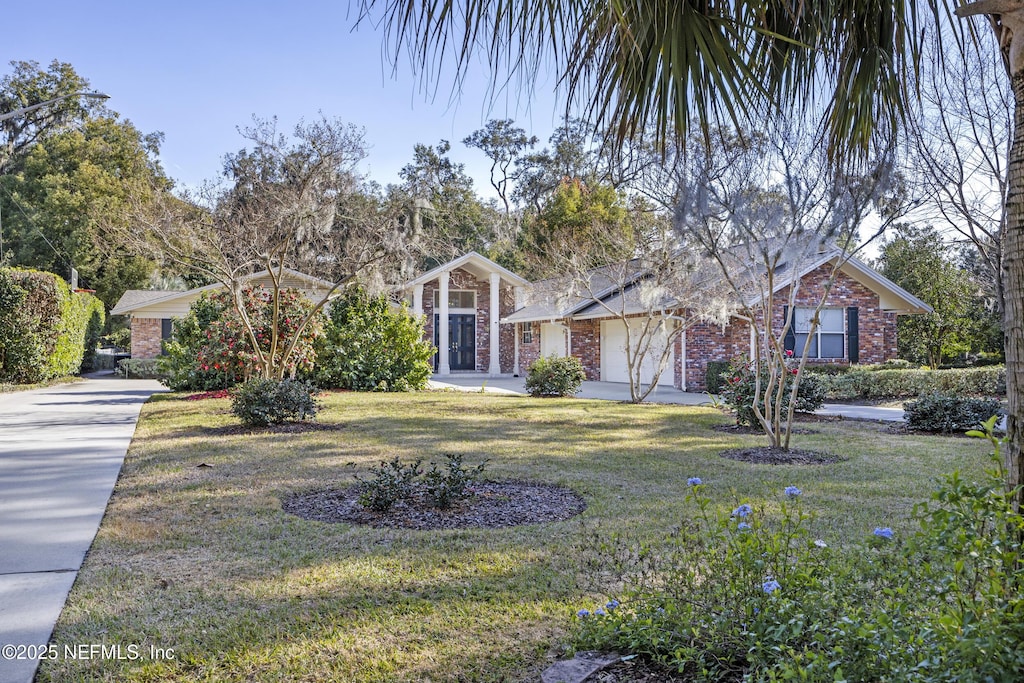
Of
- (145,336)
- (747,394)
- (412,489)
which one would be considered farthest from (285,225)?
(145,336)

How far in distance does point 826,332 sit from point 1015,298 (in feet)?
67.7

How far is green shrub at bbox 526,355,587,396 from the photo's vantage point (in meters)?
17.3

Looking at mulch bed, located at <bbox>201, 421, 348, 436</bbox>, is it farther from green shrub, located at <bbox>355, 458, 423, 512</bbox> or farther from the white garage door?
the white garage door

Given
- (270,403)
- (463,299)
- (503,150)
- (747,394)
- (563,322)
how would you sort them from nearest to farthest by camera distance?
1. (270,403)
2. (747,394)
3. (563,322)
4. (463,299)
5. (503,150)

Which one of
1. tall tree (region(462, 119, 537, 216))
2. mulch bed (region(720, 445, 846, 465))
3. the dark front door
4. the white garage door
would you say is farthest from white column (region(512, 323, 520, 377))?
mulch bed (region(720, 445, 846, 465))

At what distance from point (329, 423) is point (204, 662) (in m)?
8.43

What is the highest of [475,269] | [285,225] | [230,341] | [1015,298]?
[475,269]

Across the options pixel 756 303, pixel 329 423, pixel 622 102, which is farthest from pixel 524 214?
pixel 622 102

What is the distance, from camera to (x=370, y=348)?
1833 cm

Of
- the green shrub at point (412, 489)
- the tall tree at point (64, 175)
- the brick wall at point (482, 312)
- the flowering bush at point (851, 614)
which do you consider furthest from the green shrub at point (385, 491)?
the tall tree at point (64, 175)

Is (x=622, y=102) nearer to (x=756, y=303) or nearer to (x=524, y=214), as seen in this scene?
(x=756, y=303)

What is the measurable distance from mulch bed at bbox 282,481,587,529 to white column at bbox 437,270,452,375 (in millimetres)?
21852

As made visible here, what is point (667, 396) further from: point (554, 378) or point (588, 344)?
point (588, 344)

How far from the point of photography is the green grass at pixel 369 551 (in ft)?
9.64
